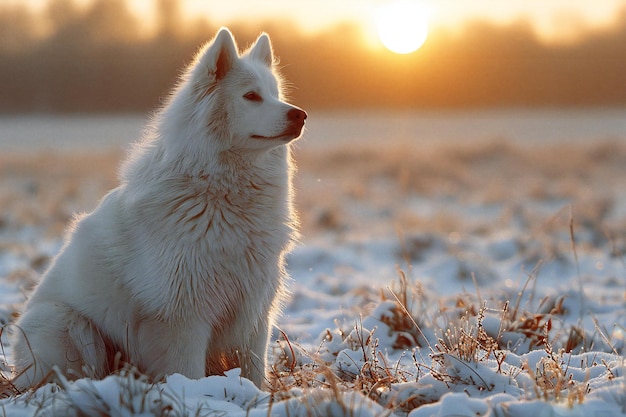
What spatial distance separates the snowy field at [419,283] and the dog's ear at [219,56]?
1224 mm

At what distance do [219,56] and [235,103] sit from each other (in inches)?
10.8

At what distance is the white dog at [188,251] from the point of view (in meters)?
3.32

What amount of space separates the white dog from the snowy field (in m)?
0.25

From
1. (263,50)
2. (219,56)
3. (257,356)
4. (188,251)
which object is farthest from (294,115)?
(257,356)

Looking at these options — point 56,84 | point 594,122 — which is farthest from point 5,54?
point 594,122

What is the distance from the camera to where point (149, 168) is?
11.7ft

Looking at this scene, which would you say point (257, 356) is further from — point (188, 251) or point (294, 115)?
point (294, 115)

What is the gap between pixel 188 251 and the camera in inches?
131

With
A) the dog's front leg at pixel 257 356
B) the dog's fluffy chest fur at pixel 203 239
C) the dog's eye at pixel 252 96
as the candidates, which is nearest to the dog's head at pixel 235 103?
the dog's eye at pixel 252 96

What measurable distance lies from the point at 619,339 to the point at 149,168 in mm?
3179

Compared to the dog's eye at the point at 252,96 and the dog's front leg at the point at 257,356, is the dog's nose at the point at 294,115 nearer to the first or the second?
the dog's eye at the point at 252,96

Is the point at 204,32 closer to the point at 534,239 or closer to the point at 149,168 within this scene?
the point at 534,239

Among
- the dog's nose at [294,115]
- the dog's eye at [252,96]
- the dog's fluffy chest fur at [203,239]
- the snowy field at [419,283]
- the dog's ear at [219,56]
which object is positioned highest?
the dog's ear at [219,56]

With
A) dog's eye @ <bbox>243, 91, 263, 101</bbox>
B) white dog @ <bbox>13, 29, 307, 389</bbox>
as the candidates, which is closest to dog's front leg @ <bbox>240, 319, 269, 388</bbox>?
white dog @ <bbox>13, 29, 307, 389</bbox>
